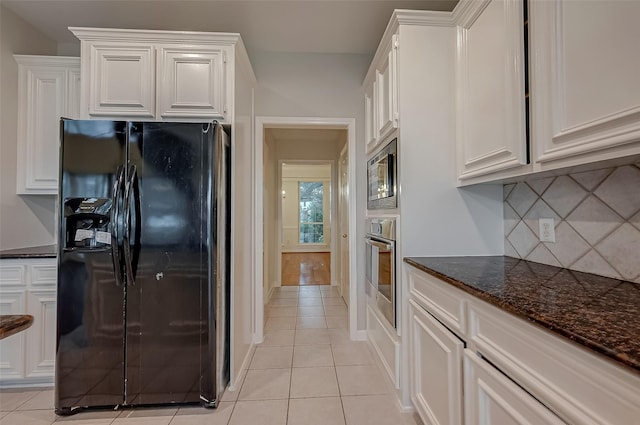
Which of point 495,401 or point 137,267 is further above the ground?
point 137,267

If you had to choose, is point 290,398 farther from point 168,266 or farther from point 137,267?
point 137,267

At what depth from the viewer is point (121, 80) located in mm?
1940

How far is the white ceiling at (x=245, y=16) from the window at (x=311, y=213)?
711 cm

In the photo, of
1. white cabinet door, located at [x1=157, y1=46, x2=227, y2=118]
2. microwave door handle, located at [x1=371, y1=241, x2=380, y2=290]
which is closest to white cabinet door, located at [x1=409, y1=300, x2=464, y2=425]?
microwave door handle, located at [x1=371, y1=241, x2=380, y2=290]

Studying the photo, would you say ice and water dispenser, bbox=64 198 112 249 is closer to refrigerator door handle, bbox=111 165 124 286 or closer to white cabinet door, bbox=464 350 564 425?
refrigerator door handle, bbox=111 165 124 286

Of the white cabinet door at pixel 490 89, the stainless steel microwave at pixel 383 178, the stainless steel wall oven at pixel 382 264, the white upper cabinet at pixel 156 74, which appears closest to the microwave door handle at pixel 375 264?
the stainless steel wall oven at pixel 382 264

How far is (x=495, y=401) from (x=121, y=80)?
2625mm

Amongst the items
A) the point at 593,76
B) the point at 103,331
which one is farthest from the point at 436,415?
the point at 103,331

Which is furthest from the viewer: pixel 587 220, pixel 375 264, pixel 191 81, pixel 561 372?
pixel 375 264

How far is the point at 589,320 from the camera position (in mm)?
716

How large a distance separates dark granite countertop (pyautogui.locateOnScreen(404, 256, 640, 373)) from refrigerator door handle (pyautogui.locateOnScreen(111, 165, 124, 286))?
169cm

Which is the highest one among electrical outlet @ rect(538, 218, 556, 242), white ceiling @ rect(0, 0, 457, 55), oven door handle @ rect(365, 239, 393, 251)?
white ceiling @ rect(0, 0, 457, 55)

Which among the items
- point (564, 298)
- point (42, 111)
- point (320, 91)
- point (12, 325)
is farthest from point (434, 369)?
point (42, 111)

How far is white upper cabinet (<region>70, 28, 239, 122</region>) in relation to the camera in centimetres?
192
